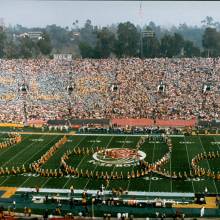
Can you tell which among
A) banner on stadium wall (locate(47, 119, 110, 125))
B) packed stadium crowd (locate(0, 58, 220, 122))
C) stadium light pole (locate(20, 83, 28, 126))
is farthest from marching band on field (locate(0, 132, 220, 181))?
packed stadium crowd (locate(0, 58, 220, 122))

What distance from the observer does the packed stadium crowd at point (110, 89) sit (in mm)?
58438

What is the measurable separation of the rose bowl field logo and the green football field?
1.07 ft

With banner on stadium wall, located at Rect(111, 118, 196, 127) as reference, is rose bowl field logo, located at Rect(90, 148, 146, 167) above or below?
above

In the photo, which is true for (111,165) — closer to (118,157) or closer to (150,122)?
(118,157)

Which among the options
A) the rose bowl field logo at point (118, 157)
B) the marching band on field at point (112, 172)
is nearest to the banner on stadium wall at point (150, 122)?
the rose bowl field logo at point (118, 157)

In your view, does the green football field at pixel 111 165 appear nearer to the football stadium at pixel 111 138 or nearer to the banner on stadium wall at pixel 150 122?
the football stadium at pixel 111 138

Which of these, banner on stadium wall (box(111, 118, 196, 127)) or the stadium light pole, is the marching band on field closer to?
banner on stadium wall (box(111, 118, 196, 127))

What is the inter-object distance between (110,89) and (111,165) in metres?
27.0

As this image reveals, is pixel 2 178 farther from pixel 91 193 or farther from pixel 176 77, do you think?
pixel 176 77

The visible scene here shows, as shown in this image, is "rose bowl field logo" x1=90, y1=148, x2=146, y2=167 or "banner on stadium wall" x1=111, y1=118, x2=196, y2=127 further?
"banner on stadium wall" x1=111, y1=118, x2=196, y2=127

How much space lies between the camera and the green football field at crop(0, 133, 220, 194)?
3281cm

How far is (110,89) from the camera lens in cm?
6366

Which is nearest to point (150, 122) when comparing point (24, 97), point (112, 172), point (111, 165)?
point (24, 97)

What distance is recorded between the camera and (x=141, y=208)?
28.7 meters
